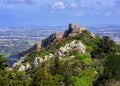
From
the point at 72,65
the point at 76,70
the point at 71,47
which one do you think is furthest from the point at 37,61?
the point at 76,70

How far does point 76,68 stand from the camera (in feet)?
168

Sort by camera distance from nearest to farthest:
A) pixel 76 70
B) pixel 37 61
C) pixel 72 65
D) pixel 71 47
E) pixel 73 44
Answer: pixel 76 70
pixel 72 65
pixel 37 61
pixel 71 47
pixel 73 44

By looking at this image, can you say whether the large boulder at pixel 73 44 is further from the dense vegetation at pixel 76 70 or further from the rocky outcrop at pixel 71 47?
the dense vegetation at pixel 76 70

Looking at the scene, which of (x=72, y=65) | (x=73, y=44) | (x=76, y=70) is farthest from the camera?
(x=73, y=44)

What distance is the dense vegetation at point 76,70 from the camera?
147 ft

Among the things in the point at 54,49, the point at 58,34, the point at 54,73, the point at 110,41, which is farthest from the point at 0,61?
the point at 58,34

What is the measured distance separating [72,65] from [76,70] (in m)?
1.78

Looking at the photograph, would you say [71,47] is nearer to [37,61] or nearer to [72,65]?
[37,61]

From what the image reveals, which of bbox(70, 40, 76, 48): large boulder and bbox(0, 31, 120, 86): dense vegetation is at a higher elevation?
bbox(70, 40, 76, 48): large boulder

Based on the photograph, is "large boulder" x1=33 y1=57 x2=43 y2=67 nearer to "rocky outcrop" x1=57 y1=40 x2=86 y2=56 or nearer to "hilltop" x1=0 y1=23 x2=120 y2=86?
"hilltop" x1=0 y1=23 x2=120 y2=86

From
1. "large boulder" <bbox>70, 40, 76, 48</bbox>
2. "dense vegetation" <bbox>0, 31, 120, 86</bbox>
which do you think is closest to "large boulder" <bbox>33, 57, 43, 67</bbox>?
"dense vegetation" <bbox>0, 31, 120, 86</bbox>

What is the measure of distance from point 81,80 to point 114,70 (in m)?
3.89

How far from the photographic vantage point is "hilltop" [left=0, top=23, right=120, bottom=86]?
4566 centimetres

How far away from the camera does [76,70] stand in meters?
50.7
